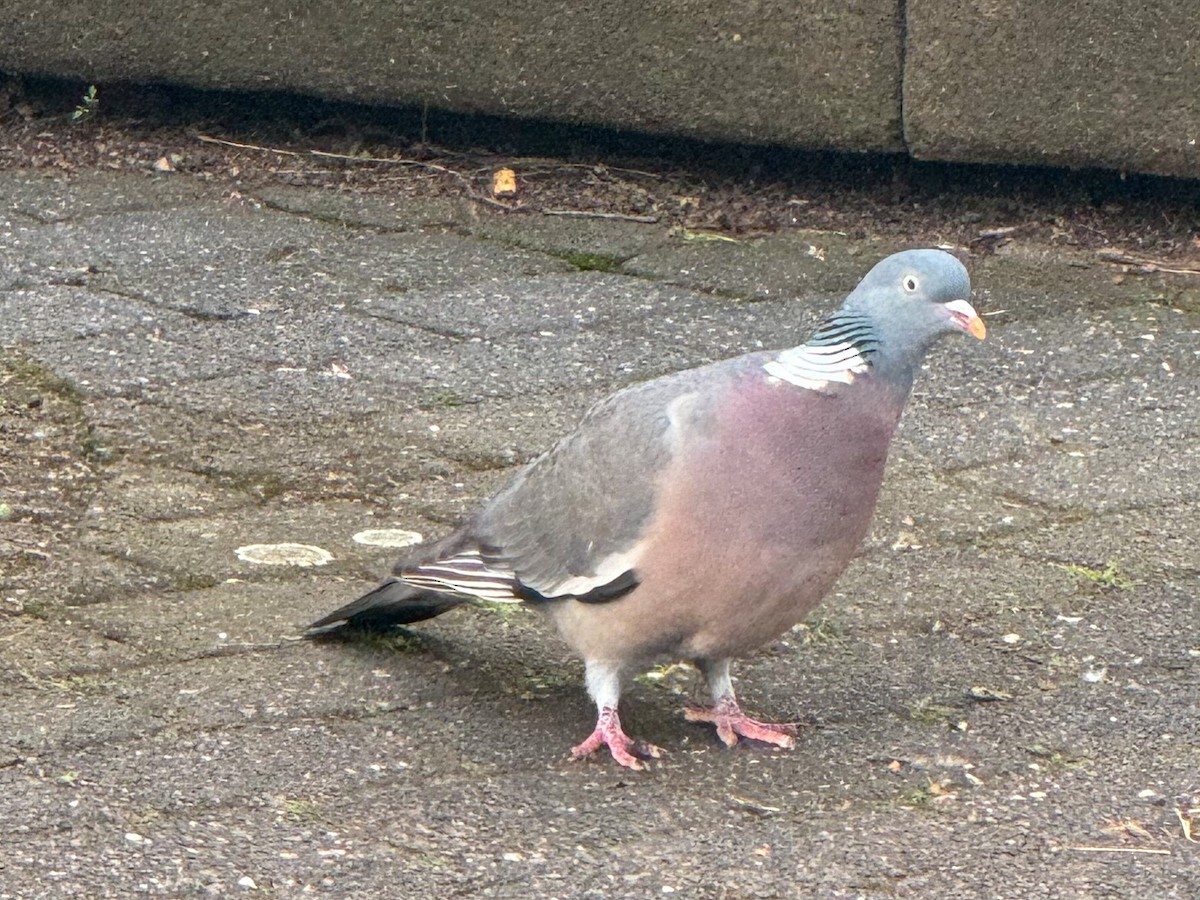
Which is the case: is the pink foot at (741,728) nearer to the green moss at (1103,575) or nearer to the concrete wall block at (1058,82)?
the green moss at (1103,575)

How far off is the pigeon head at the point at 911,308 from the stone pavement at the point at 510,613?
60 cm

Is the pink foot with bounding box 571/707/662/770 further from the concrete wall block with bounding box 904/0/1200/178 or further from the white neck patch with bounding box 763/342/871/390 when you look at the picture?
the concrete wall block with bounding box 904/0/1200/178

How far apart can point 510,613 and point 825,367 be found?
869 millimetres

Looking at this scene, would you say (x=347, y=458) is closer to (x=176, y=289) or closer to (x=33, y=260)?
(x=176, y=289)

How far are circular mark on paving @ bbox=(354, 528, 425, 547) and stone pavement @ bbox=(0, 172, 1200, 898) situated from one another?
2 centimetres

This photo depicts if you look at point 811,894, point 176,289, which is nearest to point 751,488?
point 811,894

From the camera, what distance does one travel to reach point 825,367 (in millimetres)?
2525

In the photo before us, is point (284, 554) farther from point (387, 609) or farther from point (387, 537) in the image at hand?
point (387, 609)

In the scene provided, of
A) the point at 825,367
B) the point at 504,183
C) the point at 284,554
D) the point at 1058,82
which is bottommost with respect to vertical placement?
the point at 284,554

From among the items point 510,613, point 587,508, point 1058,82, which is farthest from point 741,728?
point 1058,82

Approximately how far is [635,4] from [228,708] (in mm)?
2743

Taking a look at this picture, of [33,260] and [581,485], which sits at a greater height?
[581,485]

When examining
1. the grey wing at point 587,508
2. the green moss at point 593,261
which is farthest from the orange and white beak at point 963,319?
the green moss at point 593,261

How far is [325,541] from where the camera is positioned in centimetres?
331
